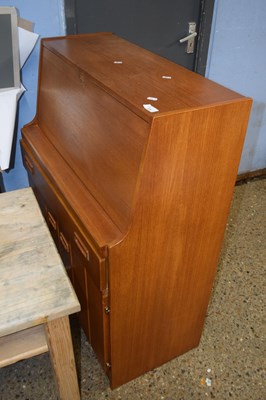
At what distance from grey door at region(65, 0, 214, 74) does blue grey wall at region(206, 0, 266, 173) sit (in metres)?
0.09

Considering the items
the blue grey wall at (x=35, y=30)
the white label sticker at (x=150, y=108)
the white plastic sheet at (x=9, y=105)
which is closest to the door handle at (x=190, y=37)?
the blue grey wall at (x=35, y=30)

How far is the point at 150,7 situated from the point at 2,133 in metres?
0.99

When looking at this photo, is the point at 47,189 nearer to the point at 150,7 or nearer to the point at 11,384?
the point at 11,384

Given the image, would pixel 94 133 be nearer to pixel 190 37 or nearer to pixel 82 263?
pixel 82 263

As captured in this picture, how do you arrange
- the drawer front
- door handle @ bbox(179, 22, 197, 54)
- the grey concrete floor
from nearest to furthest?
the drawer front → the grey concrete floor → door handle @ bbox(179, 22, 197, 54)

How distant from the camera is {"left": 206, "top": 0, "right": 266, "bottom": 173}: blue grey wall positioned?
2.09 m

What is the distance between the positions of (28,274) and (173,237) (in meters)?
0.47

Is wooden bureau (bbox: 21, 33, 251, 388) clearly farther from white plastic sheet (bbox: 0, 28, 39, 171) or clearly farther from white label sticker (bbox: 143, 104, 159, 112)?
white plastic sheet (bbox: 0, 28, 39, 171)

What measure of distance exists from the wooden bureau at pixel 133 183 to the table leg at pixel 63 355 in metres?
0.14

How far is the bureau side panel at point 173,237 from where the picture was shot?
995mm

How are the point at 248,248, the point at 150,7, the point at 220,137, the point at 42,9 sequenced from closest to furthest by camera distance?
1. the point at 220,137
2. the point at 42,9
3. the point at 150,7
4. the point at 248,248

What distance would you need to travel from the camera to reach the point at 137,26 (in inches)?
75.1

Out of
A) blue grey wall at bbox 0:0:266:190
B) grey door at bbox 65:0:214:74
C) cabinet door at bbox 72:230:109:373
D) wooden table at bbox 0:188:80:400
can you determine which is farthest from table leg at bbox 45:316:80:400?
grey door at bbox 65:0:214:74

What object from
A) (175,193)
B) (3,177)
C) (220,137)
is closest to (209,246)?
(175,193)
